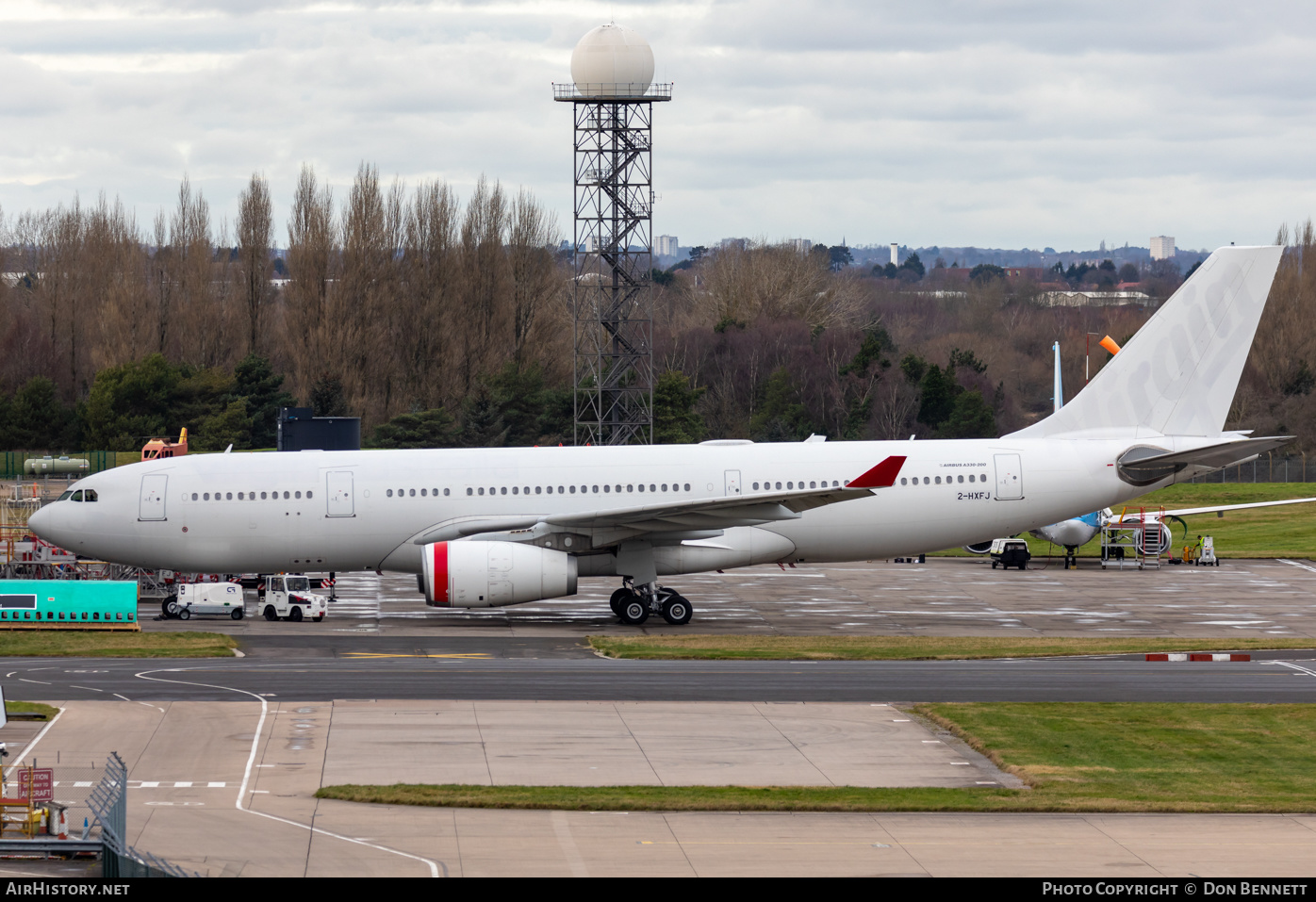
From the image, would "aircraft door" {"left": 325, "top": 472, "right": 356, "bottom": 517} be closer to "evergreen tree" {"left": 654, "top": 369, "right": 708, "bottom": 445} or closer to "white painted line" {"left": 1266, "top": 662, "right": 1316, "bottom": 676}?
"white painted line" {"left": 1266, "top": 662, "right": 1316, "bottom": 676}

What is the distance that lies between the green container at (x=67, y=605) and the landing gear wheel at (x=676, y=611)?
12.4m

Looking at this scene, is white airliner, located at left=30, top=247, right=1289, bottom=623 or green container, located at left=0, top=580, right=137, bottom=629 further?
white airliner, located at left=30, top=247, right=1289, bottom=623

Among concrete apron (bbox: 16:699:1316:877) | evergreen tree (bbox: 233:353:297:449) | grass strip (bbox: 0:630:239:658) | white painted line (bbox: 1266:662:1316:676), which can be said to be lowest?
white painted line (bbox: 1266:662:1316:676)

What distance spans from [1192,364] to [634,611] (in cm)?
1511

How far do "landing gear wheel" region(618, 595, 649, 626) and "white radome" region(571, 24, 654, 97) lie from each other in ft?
142

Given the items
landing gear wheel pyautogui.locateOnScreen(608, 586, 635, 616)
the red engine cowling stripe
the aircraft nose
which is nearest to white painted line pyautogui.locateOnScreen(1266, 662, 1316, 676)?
landing gear wheel pyautogui.locateOnScreen(608, 586, 635, 616)

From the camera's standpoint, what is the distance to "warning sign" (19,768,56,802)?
56.0 feet

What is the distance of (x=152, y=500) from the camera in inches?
1401

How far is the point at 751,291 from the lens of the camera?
121m

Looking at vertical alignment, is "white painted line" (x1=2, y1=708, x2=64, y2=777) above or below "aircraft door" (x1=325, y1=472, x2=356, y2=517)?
below

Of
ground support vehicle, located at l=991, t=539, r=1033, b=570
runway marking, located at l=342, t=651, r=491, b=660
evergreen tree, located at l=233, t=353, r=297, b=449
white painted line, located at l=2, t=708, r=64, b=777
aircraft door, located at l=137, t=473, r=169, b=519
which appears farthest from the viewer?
evergreen tree, located at l=233, t=353, r=297, b=449

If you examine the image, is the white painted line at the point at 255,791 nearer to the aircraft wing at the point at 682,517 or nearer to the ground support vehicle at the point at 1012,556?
the aircraft wing at the point at 682,517

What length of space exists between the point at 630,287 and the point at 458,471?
42.3m

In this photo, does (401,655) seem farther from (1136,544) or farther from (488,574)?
(1136,544)
